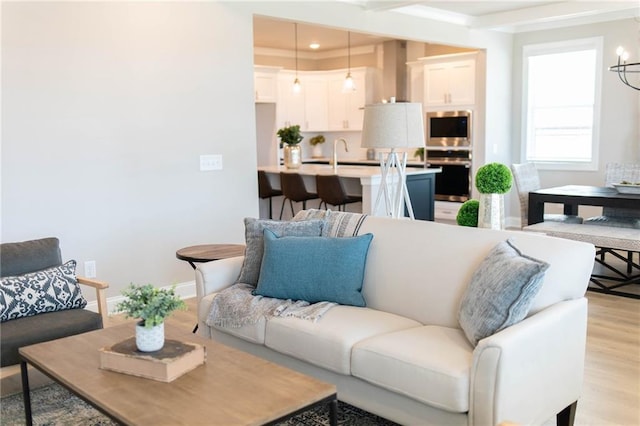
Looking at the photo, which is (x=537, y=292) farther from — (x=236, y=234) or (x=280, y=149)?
(x=280, y=149)

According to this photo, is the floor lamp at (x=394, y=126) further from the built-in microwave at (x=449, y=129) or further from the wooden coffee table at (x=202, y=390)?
the built-in microwave at (x=449, y=129)

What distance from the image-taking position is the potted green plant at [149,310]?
7.39 ft

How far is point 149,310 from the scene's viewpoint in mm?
2254

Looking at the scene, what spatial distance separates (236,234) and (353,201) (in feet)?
5.32

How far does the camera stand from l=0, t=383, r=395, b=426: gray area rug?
282cm

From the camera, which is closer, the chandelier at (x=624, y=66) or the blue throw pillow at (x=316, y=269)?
the blue throw pillow at (x=316, y=269)

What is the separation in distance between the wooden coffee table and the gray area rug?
0.50m

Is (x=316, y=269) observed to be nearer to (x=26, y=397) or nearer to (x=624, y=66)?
(x=26, y=397)

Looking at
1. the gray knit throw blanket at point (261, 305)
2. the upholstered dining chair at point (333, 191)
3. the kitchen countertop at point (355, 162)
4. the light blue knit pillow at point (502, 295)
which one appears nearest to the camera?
the light blue knit pillow at point (502, 295)

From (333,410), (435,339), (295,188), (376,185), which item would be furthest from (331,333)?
(295,188)

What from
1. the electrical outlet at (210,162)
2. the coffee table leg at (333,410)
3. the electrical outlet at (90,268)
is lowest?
the coffee table leg at (333,410)

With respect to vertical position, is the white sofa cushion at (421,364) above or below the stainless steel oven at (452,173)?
below

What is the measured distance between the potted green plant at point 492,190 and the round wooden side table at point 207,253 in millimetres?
1594

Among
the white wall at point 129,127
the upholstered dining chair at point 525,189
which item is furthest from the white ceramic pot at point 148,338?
the upholstered dining chair at point 525,189
